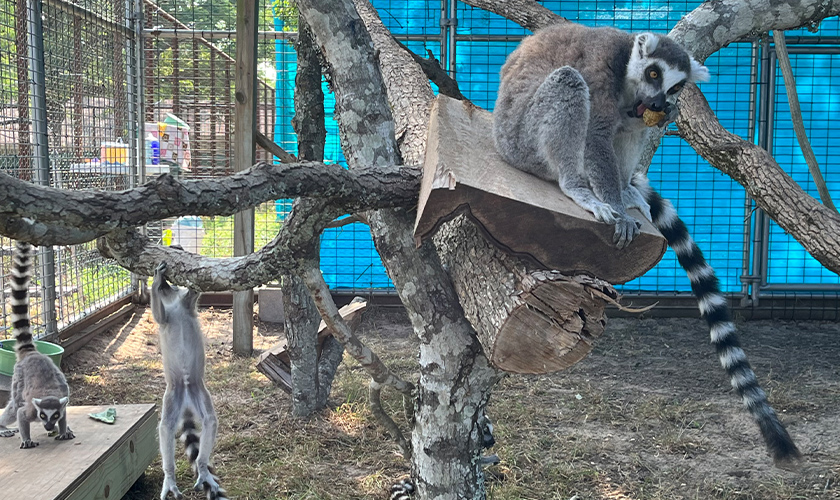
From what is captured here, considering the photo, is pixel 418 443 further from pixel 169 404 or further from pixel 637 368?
pixel 637 368

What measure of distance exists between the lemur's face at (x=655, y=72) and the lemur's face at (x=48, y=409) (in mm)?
3448

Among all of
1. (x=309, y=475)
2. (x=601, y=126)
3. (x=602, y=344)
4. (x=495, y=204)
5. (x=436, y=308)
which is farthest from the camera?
(x=602, y=344)

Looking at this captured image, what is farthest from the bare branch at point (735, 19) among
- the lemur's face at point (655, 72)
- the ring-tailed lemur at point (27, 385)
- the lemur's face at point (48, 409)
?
the lemur's face at point (48, 409)

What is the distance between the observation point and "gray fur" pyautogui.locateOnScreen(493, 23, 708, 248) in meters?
2.98

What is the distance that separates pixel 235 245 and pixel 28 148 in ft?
6.20

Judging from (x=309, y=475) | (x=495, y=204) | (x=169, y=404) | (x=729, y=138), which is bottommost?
(x=309, y=475)

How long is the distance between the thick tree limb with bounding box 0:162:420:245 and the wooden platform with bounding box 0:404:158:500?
61.8 inches

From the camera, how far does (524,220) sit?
2.23 meters

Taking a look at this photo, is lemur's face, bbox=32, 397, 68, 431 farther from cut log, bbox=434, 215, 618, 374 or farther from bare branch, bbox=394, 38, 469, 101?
bare branch, bbox=394, 38, 469, 101

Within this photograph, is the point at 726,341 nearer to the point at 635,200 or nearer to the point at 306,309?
the point at 635,200

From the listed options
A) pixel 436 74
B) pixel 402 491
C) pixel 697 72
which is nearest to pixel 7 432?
Result: pixel 402 491

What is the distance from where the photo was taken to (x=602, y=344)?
7.32 m

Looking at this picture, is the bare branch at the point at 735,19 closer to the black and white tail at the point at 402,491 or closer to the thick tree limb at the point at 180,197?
the thick tree limb at the point at 180,197

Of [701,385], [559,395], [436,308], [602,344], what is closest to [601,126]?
[436,308]
